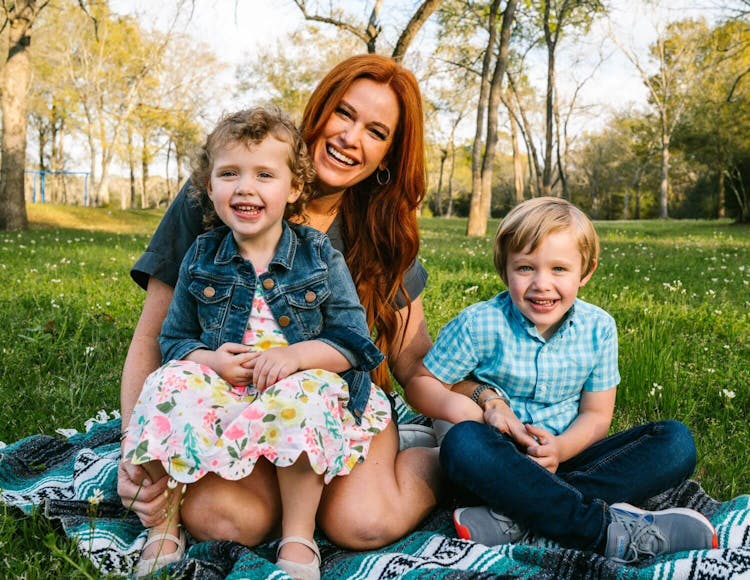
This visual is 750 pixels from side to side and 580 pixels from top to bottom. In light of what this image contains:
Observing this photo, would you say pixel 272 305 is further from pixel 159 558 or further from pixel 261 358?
pixel 159 558

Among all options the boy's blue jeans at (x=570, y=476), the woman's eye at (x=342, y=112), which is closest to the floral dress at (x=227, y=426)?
the boy's blue jeans at (x=570, y=476)

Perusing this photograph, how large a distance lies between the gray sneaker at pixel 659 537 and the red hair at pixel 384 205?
1265 millimetres

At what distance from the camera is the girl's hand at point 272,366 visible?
2.18 m

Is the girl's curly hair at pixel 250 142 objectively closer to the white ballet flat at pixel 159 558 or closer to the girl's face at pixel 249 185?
the girl's face at pixel 249 185

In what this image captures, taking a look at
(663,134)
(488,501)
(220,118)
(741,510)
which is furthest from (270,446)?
(663,134)

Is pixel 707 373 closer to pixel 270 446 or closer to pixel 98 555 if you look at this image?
pixel 270 446

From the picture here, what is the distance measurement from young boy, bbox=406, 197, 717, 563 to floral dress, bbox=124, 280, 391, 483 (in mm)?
556

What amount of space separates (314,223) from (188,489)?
55.1 inches

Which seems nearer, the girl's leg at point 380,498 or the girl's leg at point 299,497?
the girl's leg at point 299,497

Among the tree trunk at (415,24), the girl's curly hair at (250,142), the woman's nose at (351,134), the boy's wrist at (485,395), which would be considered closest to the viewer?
the girl's curly hair at (250,142)

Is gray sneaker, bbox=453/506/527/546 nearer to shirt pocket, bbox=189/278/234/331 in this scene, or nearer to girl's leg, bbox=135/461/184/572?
girl's leg, bbox=135/461/184/572

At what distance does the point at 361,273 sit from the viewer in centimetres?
313

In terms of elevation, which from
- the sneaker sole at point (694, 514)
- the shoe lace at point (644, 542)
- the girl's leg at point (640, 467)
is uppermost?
the girl's leg at point (640, 467)

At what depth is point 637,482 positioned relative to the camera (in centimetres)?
251
